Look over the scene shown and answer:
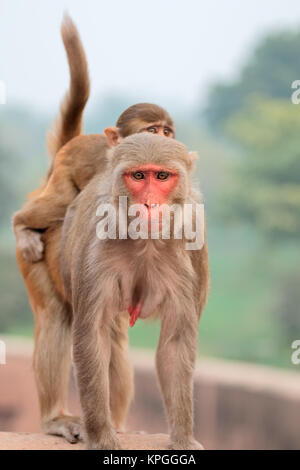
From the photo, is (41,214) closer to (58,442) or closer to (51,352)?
(51,352)

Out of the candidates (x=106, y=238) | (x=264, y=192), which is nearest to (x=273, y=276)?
(x=264, y=192)

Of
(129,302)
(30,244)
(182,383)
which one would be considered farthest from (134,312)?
(30,244)

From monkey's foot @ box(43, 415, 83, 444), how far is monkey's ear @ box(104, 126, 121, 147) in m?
1.29

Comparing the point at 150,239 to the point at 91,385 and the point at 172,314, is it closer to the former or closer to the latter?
the point at 172,314

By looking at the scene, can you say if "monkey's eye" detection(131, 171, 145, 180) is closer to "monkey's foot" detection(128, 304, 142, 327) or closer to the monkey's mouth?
the monkey's mouth

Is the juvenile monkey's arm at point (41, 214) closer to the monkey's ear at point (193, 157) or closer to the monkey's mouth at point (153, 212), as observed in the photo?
the monkey's ear at point (193, 157)

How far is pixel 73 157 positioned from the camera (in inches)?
141

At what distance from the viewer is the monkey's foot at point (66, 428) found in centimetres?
317

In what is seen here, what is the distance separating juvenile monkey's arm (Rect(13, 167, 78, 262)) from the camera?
3459 millimetres

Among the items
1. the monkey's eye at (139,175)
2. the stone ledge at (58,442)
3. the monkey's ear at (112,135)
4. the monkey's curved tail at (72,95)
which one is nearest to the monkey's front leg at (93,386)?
the stone ledge at (58,442)

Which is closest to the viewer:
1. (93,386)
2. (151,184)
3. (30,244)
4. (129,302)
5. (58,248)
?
(151,184)

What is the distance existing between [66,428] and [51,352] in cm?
35

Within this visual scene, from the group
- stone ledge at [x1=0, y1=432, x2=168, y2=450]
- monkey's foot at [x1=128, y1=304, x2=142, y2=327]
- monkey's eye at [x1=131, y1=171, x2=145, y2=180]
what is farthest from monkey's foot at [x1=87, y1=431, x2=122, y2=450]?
monkey's eye at [x1=131, y1=171, x2=145, y2=180]
